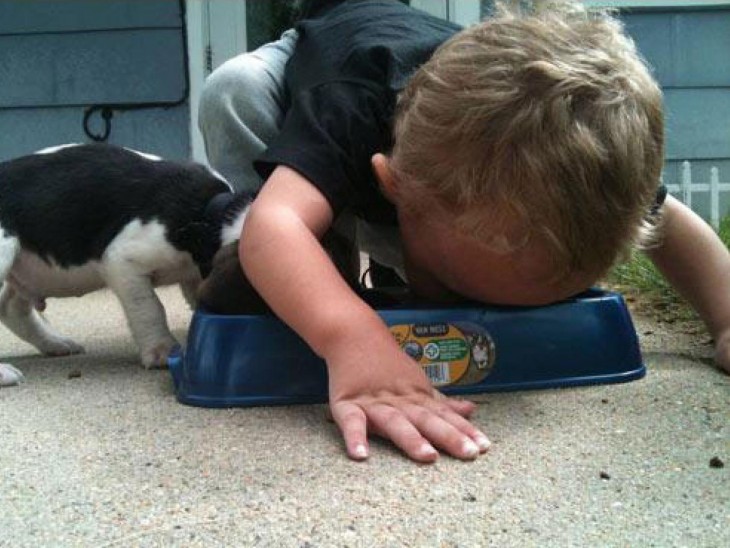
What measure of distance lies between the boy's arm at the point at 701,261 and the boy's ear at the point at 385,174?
0.77 metres

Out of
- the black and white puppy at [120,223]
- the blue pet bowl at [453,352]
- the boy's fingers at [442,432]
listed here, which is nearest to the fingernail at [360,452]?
the boy's fingers at [442,432]

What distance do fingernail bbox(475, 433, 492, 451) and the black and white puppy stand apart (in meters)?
1.08

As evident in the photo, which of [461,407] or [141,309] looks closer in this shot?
[461,407]

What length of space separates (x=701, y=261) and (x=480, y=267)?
2.75 feet

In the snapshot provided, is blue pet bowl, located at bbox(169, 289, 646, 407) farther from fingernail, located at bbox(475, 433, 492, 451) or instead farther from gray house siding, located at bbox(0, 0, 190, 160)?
gray house siding, located at bbox(0, 0, 190, 160)

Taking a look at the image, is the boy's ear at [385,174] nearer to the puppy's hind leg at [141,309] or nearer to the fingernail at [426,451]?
the fingernail at [426,451]

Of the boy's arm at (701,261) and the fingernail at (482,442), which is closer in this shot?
the fingernail at (482,442)

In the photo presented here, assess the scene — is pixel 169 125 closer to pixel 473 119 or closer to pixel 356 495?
pixel 473 119

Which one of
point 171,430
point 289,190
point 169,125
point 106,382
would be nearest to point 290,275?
point 289,190

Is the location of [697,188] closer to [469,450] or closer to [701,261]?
[701,261]

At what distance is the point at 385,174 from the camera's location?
1861 mm

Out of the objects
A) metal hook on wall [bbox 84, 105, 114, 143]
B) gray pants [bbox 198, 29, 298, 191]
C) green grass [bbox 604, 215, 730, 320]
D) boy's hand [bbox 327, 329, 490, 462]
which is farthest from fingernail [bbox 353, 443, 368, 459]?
metal hook on wall [bbox 84, 105, 114, 143]

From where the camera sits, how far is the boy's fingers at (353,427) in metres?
1.46

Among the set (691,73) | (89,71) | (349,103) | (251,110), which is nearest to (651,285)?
(251,110)
